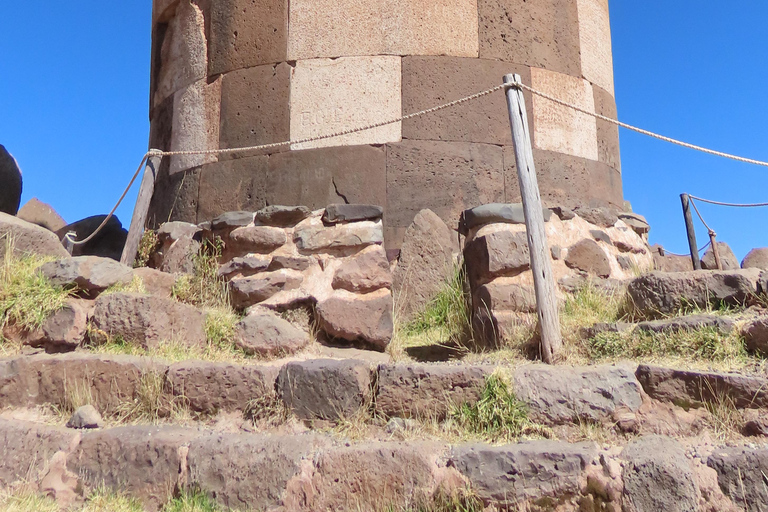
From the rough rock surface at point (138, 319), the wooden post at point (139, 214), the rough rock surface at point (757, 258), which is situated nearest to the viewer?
the rough rock surface at point (138, 319)

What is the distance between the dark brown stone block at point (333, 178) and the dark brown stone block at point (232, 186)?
0.54 ft

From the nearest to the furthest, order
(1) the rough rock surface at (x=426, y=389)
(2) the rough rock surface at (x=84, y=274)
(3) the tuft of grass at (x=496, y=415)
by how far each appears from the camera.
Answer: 1. (3) the tuft of grass at (x=496, y=415)
2. (1) the rough rock surface at (x=426, y=389)
3. (2) the rough rock surface at (x=84, y=274)

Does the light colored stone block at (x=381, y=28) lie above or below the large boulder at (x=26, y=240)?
above

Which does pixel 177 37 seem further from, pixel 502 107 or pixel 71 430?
pixel 71 430

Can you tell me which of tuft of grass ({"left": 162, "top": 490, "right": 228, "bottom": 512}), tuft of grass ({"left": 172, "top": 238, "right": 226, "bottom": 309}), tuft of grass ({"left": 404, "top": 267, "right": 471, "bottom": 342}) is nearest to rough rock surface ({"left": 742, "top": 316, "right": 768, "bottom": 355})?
tuft of grass ({"left": 404, "top": 267, "right": 471, "bottom": 342})

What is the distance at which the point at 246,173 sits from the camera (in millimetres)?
4891

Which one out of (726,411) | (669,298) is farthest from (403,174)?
(726,411)

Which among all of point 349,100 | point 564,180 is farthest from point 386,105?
point 564,180

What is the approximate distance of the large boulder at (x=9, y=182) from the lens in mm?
5406

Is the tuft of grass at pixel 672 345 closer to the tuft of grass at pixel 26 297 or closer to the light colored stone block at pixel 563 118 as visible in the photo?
the light colored stone block at pixel 563 118

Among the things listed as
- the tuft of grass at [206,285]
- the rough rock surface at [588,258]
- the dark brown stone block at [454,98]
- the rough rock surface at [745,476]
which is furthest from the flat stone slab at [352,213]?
the rough rock surface at [745,476]

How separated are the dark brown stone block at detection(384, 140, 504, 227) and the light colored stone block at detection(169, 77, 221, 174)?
5.18 ft

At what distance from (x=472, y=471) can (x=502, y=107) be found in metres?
3.31

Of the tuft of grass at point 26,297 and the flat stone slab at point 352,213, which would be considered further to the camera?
the flat stone slab at point 352,213
